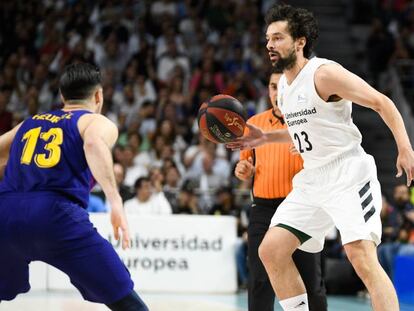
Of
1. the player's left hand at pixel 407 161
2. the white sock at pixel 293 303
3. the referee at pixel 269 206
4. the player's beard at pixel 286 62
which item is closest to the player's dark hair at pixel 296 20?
the player's beard at pixel 286 62

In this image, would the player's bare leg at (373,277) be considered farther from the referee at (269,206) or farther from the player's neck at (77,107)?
the player's neck at (77,107)

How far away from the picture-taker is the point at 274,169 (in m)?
5.95

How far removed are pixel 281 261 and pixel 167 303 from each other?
13.4 ft

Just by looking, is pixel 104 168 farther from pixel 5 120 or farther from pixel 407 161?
pixel 5 120

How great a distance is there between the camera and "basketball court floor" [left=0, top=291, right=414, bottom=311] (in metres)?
8.27

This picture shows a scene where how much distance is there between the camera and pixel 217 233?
10.9 metres

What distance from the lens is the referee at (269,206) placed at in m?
5.80

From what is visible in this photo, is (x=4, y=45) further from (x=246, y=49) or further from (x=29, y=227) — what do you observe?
(x=29, y=227)

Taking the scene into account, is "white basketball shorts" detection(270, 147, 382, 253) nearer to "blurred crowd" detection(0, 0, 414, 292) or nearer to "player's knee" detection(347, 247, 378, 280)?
"player's knee" detection(347, 247, 378, 280)

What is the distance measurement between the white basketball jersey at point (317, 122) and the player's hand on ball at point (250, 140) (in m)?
0.41

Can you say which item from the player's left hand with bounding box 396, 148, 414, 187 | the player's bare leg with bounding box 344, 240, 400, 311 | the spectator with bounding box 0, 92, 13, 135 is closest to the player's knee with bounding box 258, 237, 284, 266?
the player's bare leg with bounding box 344, 240, 400, 311

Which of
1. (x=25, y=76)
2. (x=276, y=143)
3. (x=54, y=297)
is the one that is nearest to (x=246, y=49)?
(x=25, y=76)

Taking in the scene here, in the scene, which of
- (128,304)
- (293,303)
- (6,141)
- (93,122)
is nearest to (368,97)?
(293,303)

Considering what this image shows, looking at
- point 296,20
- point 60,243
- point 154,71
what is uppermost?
point 154,71
